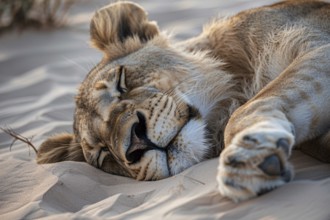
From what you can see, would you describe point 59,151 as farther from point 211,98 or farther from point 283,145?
point 283,145

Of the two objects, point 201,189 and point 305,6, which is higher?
point 305,6

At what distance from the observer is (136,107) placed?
121 inches

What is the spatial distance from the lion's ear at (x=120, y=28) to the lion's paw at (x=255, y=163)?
58.5 inches

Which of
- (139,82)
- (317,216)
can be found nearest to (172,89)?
(139,82)

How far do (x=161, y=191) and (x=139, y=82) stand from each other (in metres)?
0.70

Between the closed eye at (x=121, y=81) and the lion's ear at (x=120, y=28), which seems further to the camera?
the lion's ear at (x=120, y=28)

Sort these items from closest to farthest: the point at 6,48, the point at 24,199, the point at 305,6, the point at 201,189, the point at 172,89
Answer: the point at 201,189 < the point at 24,199 < the point at 172,89 < the point at 305,6 < the point at 6,48

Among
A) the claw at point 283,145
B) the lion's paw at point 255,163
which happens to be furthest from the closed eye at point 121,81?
the claw at point 283,145

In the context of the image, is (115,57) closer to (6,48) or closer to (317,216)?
(317,216)

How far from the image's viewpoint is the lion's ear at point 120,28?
3.72m

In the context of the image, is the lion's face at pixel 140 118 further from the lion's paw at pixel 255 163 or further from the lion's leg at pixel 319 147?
the lion's paw at pixel 255 163

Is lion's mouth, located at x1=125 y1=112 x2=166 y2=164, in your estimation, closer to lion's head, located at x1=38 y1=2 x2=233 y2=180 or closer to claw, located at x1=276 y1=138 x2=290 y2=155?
lion's head, located at x1=38 y1=2 x2=233 y2=180

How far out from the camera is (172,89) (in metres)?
3.21

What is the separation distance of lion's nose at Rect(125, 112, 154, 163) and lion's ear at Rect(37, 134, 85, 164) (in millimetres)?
600
